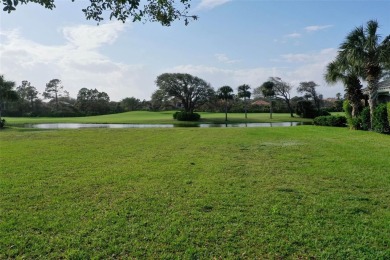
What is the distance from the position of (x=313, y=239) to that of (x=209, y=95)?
170 ft

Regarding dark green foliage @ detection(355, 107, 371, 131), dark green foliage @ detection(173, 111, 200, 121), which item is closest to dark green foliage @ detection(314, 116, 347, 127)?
dark green foliage @ detection(355, 107, 371, 131)

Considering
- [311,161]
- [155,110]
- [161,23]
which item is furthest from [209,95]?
[161,23]

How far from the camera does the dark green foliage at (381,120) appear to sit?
15.2 meters

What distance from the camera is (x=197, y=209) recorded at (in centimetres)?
454

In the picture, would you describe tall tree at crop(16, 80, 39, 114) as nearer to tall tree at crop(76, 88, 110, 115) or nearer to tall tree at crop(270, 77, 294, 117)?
tall tree at crop(76, 88, 110, 115)

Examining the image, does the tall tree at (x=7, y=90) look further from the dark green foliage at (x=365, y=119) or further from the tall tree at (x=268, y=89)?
the tall tree at (x=268, y=89)

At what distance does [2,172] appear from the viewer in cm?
721

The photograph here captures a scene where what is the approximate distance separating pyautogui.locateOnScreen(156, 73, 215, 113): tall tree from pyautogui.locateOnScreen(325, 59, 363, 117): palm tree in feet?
106

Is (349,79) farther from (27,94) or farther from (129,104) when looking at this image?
(27,94)

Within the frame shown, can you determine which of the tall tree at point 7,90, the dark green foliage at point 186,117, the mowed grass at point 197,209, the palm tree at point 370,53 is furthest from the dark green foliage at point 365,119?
the tall tree at point 7,90

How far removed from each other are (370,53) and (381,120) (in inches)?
170

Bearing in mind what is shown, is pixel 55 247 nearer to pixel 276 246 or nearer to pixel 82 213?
pixel 82 213

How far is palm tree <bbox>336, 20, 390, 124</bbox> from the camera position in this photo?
17000mm

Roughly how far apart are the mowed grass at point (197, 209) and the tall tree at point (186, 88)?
45375 mm
